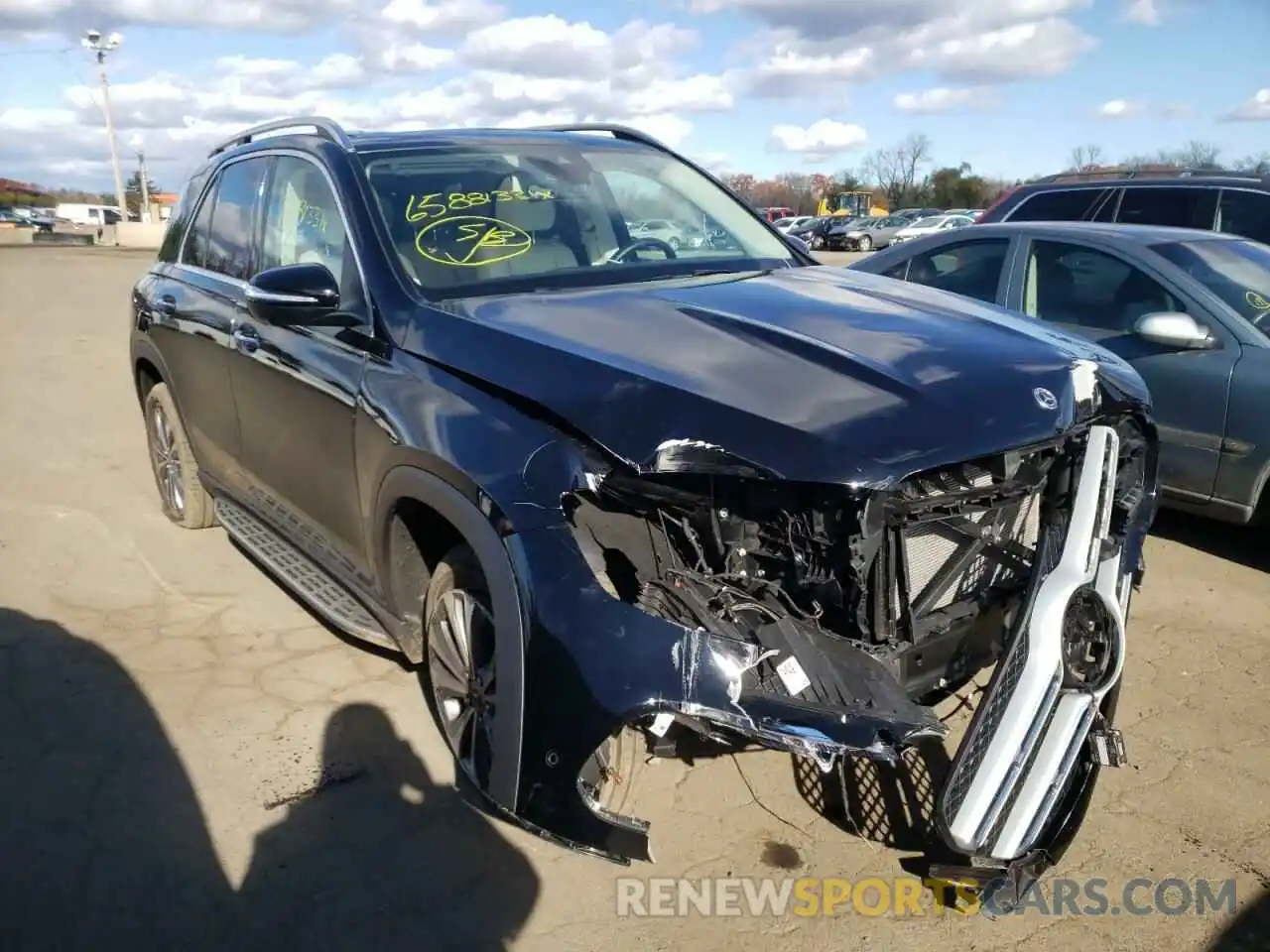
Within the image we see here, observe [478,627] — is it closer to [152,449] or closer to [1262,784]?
[1262,784]

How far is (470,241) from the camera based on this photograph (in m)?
3.40

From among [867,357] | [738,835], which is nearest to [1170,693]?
[738,835]

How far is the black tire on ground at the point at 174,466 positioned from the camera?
521 centimetres

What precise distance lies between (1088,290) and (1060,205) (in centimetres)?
252

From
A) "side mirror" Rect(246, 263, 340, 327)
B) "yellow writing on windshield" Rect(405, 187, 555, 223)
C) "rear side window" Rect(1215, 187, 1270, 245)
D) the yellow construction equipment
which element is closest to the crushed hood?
"side mirror" Rect(246, 263, 340, 327)

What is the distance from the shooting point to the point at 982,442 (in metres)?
2.37

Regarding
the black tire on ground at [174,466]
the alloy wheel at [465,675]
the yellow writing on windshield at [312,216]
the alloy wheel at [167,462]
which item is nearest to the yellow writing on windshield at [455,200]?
the yellow writing on windshield at [312,216]

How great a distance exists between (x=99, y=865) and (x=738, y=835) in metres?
1.79

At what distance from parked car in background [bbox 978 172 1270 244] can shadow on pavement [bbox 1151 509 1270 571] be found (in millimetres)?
2305

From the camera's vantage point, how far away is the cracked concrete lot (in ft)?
8.57

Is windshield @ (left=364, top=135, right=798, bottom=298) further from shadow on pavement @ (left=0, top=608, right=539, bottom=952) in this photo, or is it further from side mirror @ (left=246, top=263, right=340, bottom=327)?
shadow on pavement @ (left=0, top=608, right=539, bottom=952)

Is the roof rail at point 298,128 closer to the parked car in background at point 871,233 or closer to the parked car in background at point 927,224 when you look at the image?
the parked car in background at point 927,224

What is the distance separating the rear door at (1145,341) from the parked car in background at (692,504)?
1898 mm

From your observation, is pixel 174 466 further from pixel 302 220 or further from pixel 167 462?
pixel 302 220
